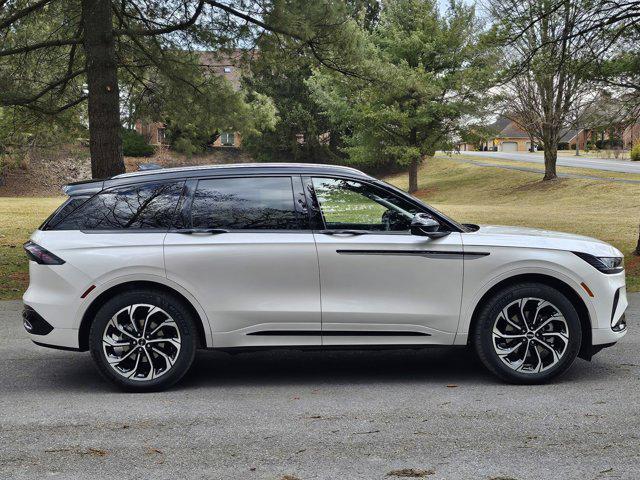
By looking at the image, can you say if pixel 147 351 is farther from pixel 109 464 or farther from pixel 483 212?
pixel 483 212

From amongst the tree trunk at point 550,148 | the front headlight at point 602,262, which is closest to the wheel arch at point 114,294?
the front headlight at point 602,262

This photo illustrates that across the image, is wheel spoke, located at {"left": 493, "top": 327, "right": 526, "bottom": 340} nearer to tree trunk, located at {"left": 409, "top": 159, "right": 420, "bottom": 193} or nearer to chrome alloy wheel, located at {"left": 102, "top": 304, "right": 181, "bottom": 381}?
chrome alloy wheel, located at {"left": 102, "top": 304, "right": 181, "bottom": 381}

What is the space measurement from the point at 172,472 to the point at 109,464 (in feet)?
1.32

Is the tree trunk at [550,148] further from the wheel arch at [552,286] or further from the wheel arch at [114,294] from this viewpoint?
the wheel arch at [114,294]

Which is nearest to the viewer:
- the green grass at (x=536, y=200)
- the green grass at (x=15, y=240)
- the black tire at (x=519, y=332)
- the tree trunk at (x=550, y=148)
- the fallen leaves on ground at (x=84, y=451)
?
the fallen leaves on ground at (x=84, y=451)

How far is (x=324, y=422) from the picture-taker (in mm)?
4934

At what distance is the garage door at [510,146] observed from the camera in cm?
11012

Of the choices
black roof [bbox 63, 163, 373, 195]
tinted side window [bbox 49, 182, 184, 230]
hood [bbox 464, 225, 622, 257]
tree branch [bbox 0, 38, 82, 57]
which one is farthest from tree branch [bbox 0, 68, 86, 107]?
hood [bbox 464, 225, 622, 257]

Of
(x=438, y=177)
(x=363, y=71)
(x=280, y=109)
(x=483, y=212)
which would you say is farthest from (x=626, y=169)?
(x=363, y=71)

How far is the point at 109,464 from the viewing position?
4215 mm

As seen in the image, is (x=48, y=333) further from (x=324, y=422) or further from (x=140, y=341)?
(x=324, y=422)

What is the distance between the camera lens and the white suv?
18.5ft

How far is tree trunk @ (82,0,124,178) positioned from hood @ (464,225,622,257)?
812cm

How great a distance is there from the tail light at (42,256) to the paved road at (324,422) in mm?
1016
